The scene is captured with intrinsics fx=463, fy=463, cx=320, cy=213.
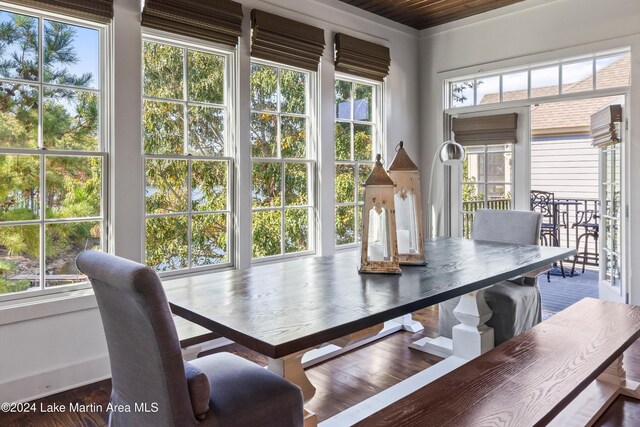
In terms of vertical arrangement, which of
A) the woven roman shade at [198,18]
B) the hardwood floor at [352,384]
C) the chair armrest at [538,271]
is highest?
the woven roman shade at [198,18]

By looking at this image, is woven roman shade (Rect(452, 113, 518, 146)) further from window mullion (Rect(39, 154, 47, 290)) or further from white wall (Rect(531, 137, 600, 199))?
white wall (Rect(531, 137, 600, 199))

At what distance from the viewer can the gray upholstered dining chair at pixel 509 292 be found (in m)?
3.00

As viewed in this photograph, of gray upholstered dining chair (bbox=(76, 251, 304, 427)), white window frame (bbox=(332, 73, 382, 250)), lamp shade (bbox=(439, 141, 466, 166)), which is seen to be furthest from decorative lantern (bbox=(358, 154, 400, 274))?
white window frame (bbox=(332, 73, 382, 250))

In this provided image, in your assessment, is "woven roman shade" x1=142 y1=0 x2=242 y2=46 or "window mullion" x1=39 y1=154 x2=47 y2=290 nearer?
"window mullion" x1=39 y1=154 x2=47 y2=290

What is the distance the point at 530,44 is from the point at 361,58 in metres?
1.51

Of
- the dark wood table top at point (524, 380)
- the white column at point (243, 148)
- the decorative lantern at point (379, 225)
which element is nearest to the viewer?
the dark wood table top at point (524, 380)

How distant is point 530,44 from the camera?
4.15 m

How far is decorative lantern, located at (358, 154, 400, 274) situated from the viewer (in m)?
2.04

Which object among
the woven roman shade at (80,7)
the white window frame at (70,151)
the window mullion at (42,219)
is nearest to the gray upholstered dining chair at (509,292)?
the white window frame at (70,151)

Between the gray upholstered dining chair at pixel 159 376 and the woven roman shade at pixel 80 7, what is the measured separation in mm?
1892

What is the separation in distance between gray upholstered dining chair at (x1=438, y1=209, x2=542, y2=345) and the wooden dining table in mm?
520

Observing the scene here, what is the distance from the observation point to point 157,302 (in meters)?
1.21

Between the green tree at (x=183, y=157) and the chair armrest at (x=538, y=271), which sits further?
the green tree at (x=183, y=157)

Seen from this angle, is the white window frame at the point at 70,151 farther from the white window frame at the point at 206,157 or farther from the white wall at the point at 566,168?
the white wall at the point at 566,168
